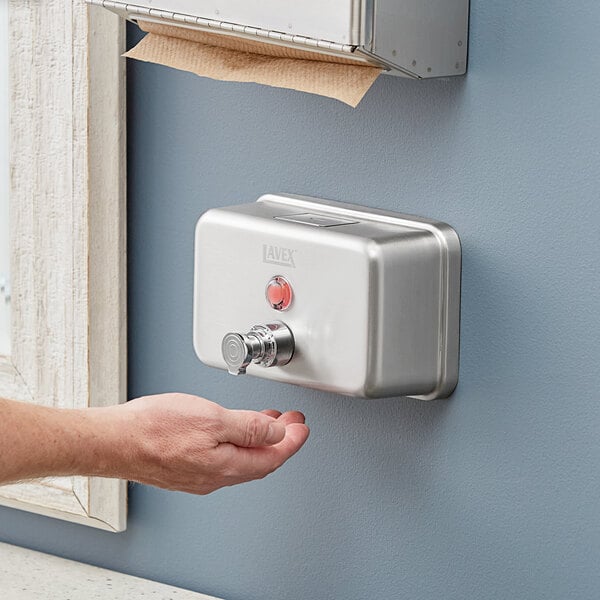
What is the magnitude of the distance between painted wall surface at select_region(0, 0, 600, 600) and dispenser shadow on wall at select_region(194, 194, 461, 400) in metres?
0.02

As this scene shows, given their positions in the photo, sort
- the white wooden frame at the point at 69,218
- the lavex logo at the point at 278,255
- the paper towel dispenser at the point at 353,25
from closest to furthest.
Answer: the paper towel dispenser at the point at 353,25, the lavex logo at the point at 278,255, the white wooden frame at the point at 69,218

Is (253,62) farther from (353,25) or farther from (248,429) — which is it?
(248,429)

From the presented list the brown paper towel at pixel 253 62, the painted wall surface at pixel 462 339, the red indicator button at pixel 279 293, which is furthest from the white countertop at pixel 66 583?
the brown paper towel at pixel 253 62

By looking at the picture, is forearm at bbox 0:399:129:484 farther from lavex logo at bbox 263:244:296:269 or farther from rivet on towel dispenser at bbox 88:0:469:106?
rivet on towel dispenser at bbox 88:0:469:106

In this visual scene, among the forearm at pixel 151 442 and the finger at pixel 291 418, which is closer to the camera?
the forearm at pixel 151 442

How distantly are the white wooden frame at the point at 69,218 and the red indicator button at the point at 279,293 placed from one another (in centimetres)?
23

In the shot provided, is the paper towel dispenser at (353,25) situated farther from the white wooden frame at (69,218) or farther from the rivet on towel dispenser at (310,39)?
the white wooden frame at (69,218)

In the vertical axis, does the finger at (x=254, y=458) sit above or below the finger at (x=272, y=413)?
below

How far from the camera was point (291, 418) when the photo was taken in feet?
3.85

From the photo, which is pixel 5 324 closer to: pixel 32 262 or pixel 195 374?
pixel 32 262

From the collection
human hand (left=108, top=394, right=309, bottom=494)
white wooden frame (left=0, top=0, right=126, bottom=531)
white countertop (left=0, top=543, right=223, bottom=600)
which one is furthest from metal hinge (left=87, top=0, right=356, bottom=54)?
white countertop (left=0, top=543, right=223, bottom=600)

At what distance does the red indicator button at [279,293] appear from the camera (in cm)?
112

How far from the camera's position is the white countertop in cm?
132

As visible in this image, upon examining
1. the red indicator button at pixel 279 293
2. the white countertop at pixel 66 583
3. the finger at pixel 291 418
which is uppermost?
the red indicator button at pixel 279 293
